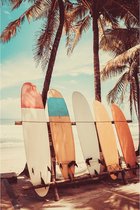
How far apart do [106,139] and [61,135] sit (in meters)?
1.16

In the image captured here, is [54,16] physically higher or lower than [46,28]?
higher

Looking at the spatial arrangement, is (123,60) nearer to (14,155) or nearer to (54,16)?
(54,16)

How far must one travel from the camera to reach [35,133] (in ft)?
16.7

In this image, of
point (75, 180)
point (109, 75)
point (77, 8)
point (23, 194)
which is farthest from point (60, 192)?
point (109, 75)

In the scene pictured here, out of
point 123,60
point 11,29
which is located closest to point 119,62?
point 123,60

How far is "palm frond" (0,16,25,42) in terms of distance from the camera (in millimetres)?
8453

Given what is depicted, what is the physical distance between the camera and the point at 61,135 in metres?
5.50

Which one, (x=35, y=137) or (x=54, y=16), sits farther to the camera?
(x=54, y=16)

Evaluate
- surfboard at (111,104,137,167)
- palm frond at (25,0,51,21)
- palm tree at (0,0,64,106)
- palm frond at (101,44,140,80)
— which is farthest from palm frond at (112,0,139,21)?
surfboard at (111,104,137,167)

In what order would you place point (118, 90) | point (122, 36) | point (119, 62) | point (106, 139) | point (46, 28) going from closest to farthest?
point (106, 139)
point (46, 28)
point (119, 62)
point (122, 36)
point (118, 90)

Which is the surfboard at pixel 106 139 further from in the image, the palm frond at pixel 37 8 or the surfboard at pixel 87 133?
the palm frond at pixel 37 8

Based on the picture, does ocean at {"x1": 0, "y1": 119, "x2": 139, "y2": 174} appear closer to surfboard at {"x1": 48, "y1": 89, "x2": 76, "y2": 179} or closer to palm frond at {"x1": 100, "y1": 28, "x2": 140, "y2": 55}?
surfboard at {"x1": 48, "y1": 89, "x2": 76, "y2": 179}

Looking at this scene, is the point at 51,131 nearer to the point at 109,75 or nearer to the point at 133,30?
the point at 133,30

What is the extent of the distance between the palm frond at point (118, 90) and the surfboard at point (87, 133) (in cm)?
687
